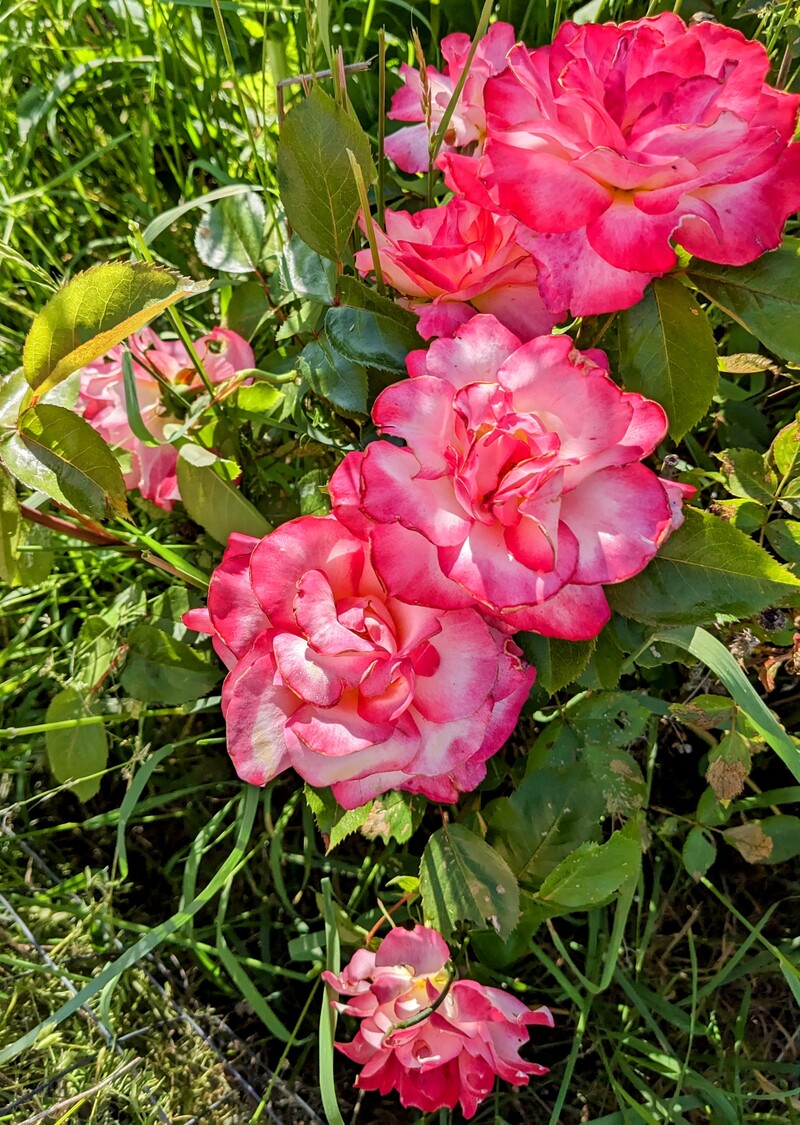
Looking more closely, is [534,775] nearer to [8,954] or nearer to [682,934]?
[682,934]

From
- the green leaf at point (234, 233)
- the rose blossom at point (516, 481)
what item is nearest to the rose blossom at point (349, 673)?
the rose blossom at point (516, 481)

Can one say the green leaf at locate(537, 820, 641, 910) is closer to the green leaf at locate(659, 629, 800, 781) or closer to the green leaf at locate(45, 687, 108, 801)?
the green leaf at locate(659, 629, 800, 781)

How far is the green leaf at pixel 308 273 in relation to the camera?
0.63 metres

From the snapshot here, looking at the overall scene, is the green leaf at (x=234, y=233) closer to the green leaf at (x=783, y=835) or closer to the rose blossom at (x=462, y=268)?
the rose blossom at (x=462, y=268)

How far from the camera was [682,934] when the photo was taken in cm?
95

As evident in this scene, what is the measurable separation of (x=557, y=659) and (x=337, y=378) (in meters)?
0.24

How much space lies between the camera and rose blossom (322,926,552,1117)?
0.68 m

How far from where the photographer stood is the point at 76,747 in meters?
0.88

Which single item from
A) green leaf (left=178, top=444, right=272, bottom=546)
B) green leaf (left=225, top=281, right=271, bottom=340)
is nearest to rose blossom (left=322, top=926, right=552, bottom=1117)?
green leaf (left=178, top=444, right=272, bottom=546)

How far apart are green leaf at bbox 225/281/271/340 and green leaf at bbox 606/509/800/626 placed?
488 mm

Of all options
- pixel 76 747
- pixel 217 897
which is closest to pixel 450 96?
pixel 76 747

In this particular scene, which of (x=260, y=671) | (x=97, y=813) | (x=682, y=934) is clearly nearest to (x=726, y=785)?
(x=682, y=934)

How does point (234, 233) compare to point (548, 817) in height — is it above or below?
above

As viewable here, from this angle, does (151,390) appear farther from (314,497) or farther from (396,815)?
(396,815)
